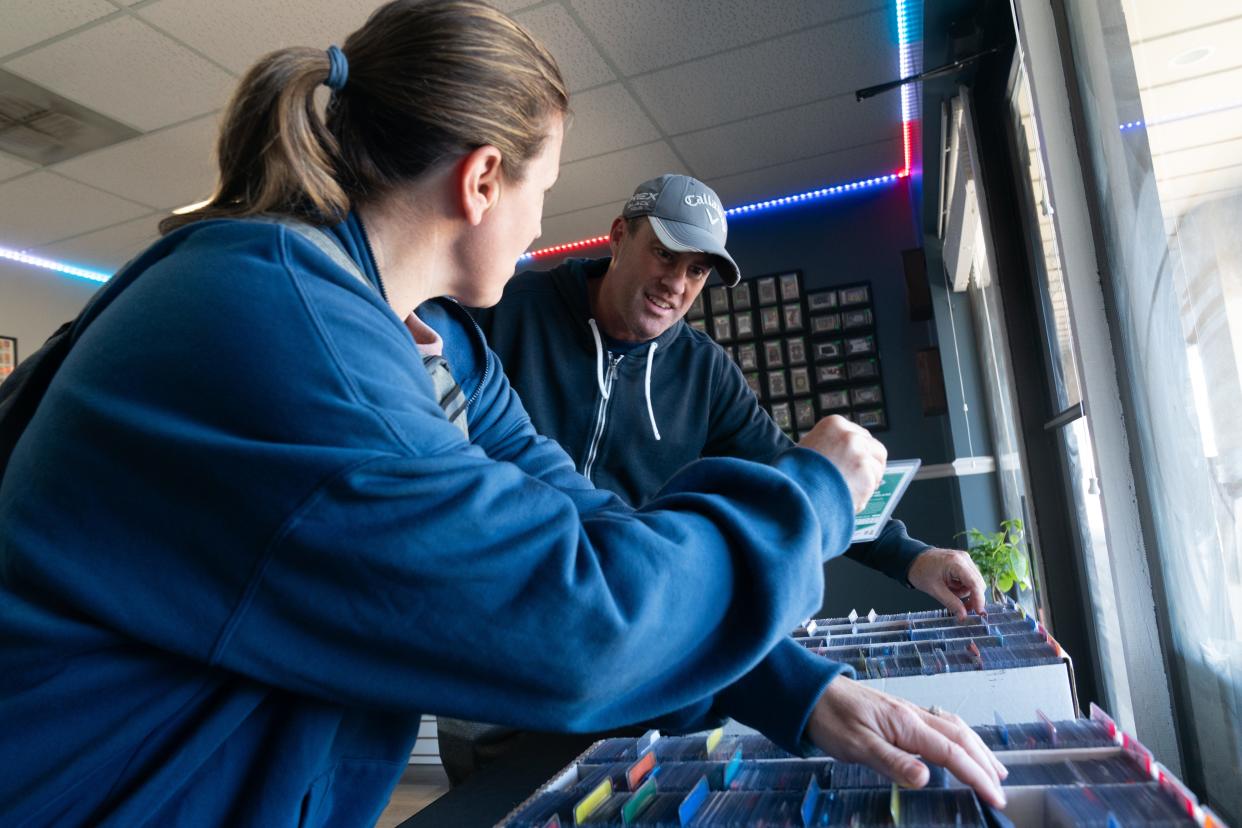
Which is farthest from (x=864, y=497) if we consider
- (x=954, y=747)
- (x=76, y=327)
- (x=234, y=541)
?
(x=76, y=327)

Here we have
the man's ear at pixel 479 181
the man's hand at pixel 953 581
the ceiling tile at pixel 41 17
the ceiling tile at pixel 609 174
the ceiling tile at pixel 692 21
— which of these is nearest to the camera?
the man's ear at pixel 479 181

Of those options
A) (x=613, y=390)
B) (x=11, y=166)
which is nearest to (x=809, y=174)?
(x=613, y=390)

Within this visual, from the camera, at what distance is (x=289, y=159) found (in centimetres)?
68

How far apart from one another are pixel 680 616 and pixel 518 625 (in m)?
0.11

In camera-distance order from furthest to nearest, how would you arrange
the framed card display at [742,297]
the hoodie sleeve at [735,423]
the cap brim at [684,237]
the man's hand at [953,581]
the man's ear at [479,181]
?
the framed card display at [742,297] < the hoodie sleeve at [735,423] < the cap brim at [684,237] < the man's hand at [953,581] < the man's ear at [479,181]

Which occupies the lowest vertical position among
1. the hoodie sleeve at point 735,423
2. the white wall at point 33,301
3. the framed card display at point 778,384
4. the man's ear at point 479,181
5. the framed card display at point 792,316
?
the hoodie sleeve at point 735,423

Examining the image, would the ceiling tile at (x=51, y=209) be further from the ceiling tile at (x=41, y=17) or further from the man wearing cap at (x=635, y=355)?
the man wearing cap at (x=635, y=355)

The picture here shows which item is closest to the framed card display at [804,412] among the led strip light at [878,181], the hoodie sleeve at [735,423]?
the led strip light at [878,181]

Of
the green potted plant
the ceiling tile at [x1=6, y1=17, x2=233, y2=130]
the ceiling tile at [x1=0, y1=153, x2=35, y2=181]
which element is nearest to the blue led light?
the ceiling tile at [x1=0, y1=153, x2=35, y2=181]

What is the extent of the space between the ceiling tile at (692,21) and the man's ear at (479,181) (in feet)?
7.52

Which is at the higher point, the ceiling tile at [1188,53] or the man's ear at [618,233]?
the man's ear at [618,233]

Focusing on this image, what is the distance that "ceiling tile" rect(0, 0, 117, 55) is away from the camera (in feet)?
8.63

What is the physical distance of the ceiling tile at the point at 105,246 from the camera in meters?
4.47

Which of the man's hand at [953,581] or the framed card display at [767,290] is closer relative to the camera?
the man's hand at [953,581]
